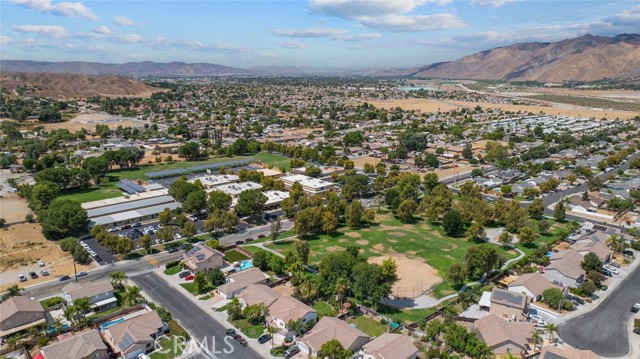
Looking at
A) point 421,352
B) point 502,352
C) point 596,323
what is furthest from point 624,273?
point 421,352

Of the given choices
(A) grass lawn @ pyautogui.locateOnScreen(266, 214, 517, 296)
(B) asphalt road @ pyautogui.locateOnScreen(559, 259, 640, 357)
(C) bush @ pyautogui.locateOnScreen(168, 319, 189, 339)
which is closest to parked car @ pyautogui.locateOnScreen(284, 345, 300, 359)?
(C) bush @ pyautogui.locateOnScreen(168, 319, 189, 339)

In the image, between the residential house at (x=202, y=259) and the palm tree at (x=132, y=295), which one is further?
the residential house at (x=202, y=259)

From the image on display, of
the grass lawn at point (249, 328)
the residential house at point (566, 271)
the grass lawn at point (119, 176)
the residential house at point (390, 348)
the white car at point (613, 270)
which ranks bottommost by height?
the grass lawn at point (119, 176)

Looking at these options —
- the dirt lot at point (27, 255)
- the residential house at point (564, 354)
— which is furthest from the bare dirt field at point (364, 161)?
the residential house at point (564, 354)

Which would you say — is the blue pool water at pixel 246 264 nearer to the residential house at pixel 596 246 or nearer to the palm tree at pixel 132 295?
the palm tree at pixel 132 295

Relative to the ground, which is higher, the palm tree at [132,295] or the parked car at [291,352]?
the palm tree at [132,295]

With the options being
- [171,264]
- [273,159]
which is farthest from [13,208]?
[273,159]

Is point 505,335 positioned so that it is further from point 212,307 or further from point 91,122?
point 91,122
